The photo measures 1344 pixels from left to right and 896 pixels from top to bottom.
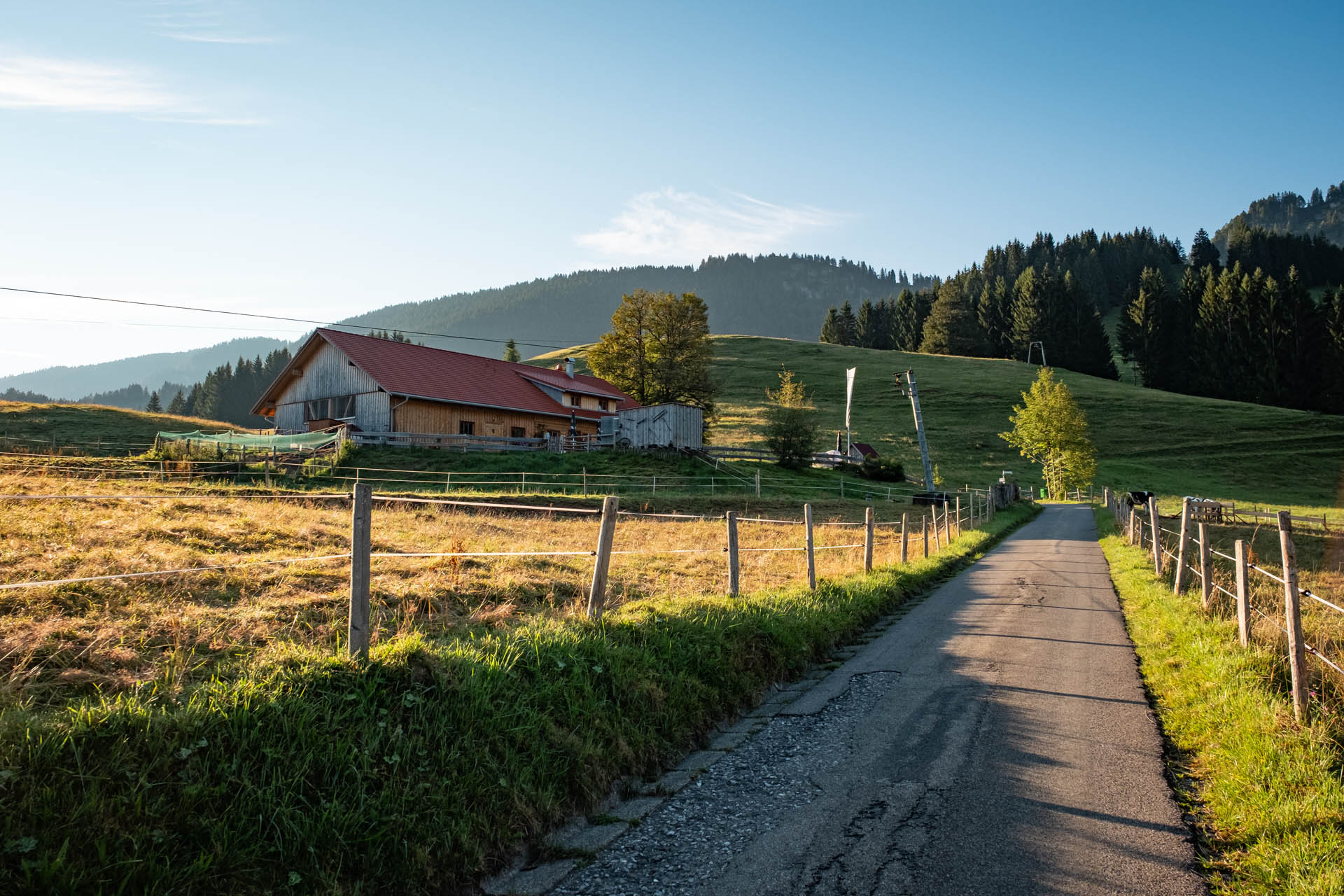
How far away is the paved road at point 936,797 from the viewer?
409 cm

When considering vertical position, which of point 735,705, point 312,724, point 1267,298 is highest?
point 1267,298

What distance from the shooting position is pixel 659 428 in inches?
1758

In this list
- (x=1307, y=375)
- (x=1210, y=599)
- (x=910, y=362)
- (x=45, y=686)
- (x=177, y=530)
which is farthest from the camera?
(x=910, y=362)

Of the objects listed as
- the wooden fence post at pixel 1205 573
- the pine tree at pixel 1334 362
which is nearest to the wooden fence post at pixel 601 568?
the wooden fence post at pixel 1205 573

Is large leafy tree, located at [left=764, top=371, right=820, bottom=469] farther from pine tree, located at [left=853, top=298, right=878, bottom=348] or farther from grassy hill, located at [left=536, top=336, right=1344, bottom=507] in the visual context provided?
pine tree, located at [left=853, top=298, right=878, bottom=348]

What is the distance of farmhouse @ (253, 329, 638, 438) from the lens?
4038cm

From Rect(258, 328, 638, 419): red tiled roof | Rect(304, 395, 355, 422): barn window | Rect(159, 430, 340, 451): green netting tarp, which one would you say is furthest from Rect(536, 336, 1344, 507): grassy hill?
Rect(159, 430, 340, 451): green netting tarp

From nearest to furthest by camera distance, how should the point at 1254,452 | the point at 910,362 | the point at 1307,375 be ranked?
the point at 1254,452 → the point at 1307,375 → the point at 910,362

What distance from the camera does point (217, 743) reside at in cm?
A: 392

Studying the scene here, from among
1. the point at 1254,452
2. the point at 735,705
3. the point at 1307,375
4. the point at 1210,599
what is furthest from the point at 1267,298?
the point at 735,705

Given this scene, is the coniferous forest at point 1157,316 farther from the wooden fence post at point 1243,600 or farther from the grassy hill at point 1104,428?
the wooden fence post at point 1243,600

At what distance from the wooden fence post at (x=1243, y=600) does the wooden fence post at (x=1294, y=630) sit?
152cm

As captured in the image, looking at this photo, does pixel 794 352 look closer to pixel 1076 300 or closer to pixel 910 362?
pixel 910 362

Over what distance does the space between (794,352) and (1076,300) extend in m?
45.0
